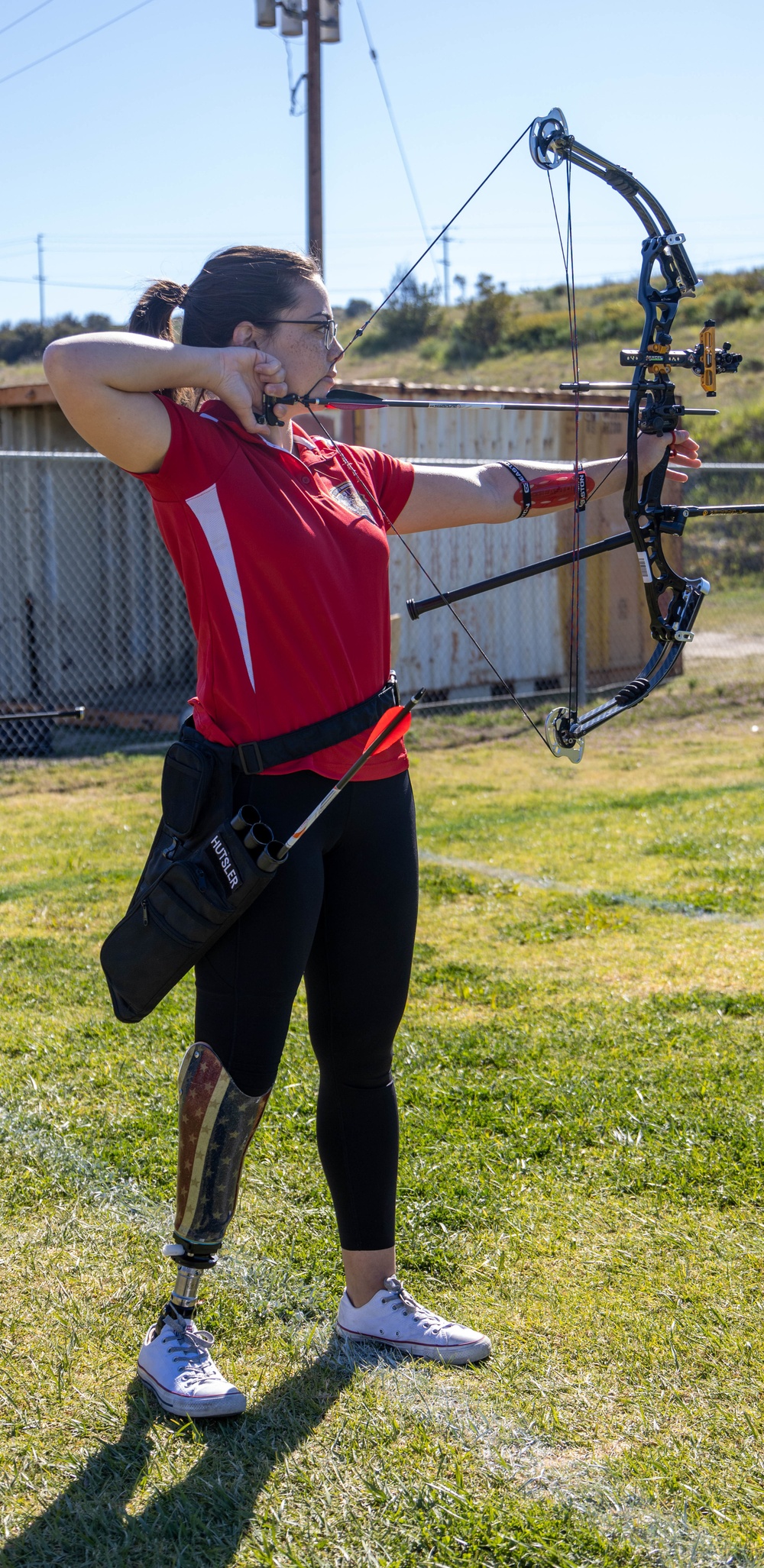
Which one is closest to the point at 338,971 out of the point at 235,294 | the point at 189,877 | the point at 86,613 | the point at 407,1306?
the point at 189,877

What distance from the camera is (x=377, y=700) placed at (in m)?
2.28

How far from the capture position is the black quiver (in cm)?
212

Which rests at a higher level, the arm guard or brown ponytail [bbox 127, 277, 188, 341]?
brown ponytail [bbox 127, 277, 188, 341]

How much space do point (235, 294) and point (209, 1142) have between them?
1409mm

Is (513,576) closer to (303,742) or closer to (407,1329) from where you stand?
(303,742)

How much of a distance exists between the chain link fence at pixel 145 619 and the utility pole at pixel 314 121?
311 centimetres

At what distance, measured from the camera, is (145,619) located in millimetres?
11523

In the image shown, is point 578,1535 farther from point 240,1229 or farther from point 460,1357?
point 240,1229

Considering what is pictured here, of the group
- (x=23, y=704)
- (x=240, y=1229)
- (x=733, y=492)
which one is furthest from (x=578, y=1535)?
(x=733, y=492)

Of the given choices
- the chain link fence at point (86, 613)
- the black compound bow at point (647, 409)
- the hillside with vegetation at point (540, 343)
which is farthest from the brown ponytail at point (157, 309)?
the hillside with vegetation at point (540, 343)

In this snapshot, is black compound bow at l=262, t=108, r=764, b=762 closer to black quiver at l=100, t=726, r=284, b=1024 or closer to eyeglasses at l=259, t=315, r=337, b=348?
eyeglasses at l=259, t=315, r=337, b=348

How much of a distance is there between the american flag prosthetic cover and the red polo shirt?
1.77ft

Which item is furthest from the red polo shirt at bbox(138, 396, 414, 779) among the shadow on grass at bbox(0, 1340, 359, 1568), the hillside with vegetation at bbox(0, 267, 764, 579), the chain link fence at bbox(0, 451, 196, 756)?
the hillside with vegetation at bbox(0, 267, 764, 579)

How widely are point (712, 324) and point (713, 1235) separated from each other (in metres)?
1.83
